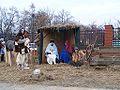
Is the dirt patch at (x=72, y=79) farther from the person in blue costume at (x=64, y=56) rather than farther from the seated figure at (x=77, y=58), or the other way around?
the person in blue costume at (x=64, y=56)

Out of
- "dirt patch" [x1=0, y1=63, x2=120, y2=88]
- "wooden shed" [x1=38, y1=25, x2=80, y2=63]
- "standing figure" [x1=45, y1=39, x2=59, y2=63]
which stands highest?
"wooden shed" [x1=38, y1=25, x2=80, y2=63]

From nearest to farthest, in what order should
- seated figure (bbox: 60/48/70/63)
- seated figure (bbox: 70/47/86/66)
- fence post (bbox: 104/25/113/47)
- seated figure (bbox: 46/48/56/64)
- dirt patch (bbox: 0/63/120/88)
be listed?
dirt patch (bbox: 0/63/120/88) < seated figure (bbox: 70/47/86/66) < seated figure (bbox: 46/48/56/64) < seated figure (bbox: 60/48/70/63) < fence post (bbox: 104/25/113/47)

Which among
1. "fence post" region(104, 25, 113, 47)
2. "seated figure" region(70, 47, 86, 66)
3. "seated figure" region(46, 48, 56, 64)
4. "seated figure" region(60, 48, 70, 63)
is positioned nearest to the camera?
"seated figure" region(70, 47, 86, 66)

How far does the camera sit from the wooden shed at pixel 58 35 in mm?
20991

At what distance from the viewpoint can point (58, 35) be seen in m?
22.0

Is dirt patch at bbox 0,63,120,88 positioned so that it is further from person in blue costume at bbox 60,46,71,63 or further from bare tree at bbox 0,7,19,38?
bare tree at bbox 0,7,19,38

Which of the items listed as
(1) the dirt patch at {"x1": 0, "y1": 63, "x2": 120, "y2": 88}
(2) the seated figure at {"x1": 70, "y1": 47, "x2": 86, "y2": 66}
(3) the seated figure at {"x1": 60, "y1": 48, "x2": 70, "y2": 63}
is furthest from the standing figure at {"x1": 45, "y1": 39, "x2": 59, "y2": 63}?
(1) the dirt patch at {"x1": 0, "y1": 63, "x2": 120, "y2": 88}

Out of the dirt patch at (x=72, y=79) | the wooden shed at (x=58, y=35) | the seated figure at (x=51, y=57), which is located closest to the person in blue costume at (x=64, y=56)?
the seated figure at (x=51, y=57)

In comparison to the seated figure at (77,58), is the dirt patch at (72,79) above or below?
below

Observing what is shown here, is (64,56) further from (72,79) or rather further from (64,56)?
(72,79)

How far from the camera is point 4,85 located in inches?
509

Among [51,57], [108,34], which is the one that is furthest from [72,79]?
[108,34]

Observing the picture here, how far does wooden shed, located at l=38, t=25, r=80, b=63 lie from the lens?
Answer: 68.9ft

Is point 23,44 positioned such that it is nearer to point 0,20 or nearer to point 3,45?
point 3,45
